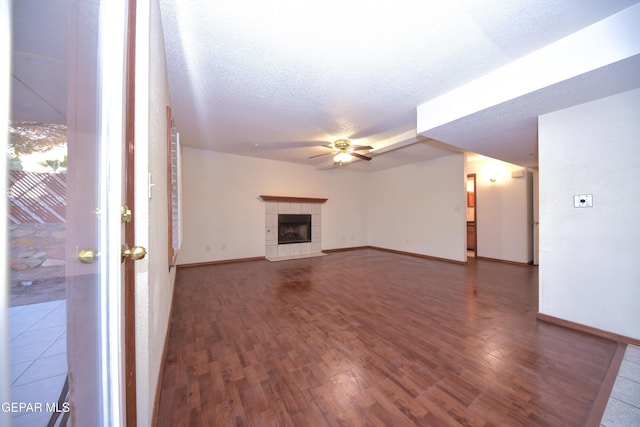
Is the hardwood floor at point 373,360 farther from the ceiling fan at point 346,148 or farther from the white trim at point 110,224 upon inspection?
the ceiling fan at point 346,148

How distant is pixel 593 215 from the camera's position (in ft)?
7.48

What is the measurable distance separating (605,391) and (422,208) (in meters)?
4.89

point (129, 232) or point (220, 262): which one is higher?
point (129, 232)

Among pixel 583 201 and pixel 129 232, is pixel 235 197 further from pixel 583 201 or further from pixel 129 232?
pixel 583 201

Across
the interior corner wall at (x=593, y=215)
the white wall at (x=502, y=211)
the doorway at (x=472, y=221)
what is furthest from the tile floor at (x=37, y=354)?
the doorway at (x=472, y=221)

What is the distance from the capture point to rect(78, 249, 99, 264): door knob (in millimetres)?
580

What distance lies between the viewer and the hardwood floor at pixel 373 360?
1347 mm

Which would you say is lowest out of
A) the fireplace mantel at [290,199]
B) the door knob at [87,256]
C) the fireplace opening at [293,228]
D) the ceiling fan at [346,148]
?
the fireplace opening at [293,228]

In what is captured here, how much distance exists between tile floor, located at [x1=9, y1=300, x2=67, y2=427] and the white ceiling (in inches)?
14.0

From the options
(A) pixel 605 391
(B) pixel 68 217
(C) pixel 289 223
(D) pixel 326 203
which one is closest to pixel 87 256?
(B) pixel 68 217

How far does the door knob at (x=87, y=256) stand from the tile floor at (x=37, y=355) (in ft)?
0.35

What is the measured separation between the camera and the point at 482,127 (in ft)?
9.28

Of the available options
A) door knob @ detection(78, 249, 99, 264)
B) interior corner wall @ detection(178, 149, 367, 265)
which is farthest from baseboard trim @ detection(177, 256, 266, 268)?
door knob @ detection(78, 249, 99, 264)

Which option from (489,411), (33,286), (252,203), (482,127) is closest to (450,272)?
(482,127)
